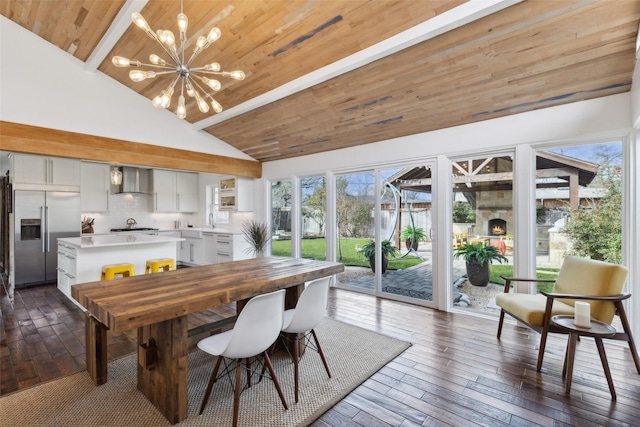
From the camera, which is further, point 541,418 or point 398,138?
point 398,138

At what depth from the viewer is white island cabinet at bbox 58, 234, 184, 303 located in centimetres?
374

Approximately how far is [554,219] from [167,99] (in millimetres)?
4052

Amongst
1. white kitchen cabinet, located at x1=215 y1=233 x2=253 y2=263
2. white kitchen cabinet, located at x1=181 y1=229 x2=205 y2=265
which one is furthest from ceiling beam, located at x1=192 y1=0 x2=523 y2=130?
white kitchen cabinet, located at x1=181 y1=229 x2=205 y2=265

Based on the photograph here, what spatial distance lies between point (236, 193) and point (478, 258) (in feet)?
15.0

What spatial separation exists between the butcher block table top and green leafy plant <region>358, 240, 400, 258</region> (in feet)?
6.68

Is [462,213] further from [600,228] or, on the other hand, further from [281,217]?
[281,217]

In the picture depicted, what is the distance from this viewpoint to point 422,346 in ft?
9.32

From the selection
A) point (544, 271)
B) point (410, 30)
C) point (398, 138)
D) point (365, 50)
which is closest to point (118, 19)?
point (365, 50)

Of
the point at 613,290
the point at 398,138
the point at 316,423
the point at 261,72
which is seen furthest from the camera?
the point at 398,138

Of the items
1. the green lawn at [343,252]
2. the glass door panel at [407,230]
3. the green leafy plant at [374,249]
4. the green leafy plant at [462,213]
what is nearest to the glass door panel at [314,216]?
the green lawn at [343,252]

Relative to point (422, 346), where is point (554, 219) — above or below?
above

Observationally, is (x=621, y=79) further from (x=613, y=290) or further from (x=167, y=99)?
(x=167, y=99)

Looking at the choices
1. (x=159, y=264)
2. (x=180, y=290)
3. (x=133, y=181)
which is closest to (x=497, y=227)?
(x=180, y=290)

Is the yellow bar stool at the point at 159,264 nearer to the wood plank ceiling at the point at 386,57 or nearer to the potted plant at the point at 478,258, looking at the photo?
the wood plank ceiling at the point at 386,57
